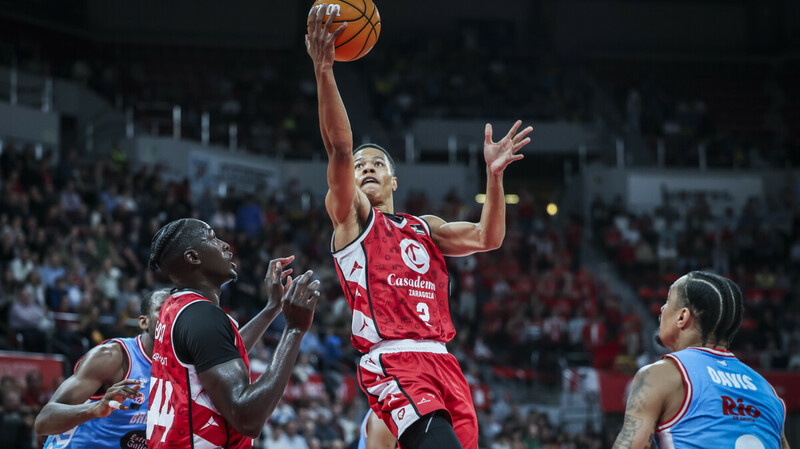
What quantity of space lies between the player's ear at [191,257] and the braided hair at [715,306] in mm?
2312

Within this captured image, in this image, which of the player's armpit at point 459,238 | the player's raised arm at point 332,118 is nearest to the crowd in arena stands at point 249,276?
the player's armpit at point 459,238

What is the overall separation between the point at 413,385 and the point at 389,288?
590mm

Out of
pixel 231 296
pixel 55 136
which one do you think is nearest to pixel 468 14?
Result: pixel 55 136

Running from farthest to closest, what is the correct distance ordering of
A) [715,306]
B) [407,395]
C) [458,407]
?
[458,407] < [407,395] < [715,306]

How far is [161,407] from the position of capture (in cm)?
406

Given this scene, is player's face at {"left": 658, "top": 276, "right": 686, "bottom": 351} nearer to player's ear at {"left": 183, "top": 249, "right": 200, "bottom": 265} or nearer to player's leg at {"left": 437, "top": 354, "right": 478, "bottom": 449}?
player's leg at {"left": 437, "top": 354, "right": 478, "bottom": 449}

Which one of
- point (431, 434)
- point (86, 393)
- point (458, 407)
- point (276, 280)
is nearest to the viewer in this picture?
point (276, 280)

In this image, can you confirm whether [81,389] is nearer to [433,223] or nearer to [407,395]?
[407,395]

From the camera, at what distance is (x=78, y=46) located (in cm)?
2422

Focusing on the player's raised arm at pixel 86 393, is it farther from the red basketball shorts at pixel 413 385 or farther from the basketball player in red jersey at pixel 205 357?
the red basketball shorts at pixel 413 385

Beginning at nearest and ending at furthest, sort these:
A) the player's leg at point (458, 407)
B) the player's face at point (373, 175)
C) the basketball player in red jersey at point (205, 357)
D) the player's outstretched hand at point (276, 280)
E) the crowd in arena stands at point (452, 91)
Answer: the basketball player in red jersey at point (205, 357) < the player's outstretched hand at point (276, 280) < the player's leg at point (458, 407) < the player's face at point (373, 175) < the crowd in arena stands at point (452, 91)

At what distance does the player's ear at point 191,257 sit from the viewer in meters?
4.20

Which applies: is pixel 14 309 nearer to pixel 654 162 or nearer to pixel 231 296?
pixel 231 296

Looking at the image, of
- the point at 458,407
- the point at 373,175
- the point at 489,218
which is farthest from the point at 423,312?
the point at 373,175
